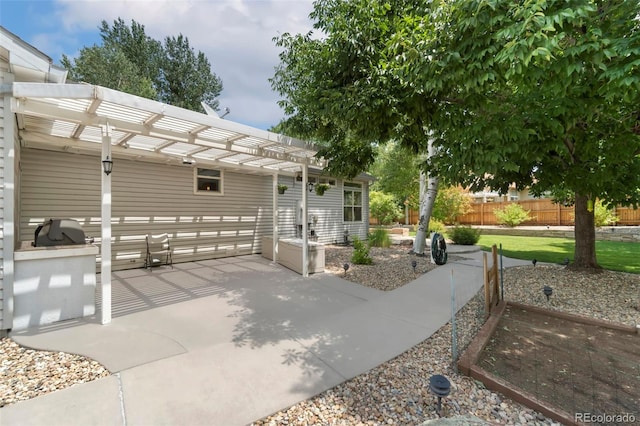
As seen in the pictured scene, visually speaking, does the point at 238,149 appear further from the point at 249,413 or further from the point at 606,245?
the point at 606,245

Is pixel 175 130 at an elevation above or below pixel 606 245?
above

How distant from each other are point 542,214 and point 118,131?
21595 mm

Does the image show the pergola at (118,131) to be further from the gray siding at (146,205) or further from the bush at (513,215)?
the bush at (513,215)

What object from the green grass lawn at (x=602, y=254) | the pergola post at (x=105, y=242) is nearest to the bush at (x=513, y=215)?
the green grass lawn at (x=602, y=254)

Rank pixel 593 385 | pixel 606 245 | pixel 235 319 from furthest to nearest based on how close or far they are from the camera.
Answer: pixel 606 245
pixel 235 319
pixel 593 385

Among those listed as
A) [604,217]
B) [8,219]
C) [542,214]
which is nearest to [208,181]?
[8,219]

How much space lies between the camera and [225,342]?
3.41 meters

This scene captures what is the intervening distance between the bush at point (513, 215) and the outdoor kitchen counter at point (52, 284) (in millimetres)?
19649

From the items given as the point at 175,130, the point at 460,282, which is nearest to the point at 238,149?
the point at 175,130

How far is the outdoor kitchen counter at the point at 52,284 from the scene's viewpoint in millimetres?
3621

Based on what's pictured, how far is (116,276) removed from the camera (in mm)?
6410

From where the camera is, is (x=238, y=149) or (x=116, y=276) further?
(x=116, y=276)

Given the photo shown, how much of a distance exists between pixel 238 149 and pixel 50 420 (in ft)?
15.2

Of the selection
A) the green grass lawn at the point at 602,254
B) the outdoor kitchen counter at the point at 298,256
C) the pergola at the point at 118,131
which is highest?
the pergola at the point at 118,131
